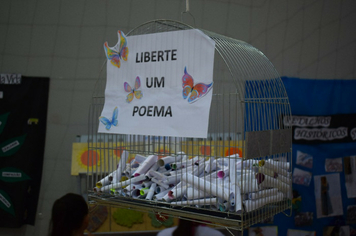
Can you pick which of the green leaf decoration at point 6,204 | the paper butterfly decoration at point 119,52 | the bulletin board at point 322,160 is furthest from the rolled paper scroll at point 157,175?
the green leaf decoration at point 6,204

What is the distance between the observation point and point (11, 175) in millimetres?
4133

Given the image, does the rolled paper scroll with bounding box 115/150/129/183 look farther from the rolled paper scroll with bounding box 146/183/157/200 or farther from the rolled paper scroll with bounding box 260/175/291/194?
the rolled paper scroll with bounding box 260/175/291/194

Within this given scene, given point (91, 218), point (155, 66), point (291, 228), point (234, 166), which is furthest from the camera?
point (291, 228)

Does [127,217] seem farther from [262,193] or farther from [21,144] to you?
[262,193]

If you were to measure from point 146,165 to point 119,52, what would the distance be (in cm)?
75

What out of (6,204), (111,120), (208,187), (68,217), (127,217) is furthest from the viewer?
Result: (6,204)

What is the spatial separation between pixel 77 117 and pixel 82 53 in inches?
26.9

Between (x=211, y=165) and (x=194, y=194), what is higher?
(x=211, y=165)

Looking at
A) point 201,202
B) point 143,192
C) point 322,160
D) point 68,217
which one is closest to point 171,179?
point 143,192

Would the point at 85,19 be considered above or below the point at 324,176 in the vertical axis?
above

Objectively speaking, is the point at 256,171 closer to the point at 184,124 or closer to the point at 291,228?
the point at 184,124

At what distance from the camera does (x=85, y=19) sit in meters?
4.27

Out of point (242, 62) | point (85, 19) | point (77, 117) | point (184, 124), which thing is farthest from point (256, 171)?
point (85, 19)

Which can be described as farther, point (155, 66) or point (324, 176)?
point (324, 176)
